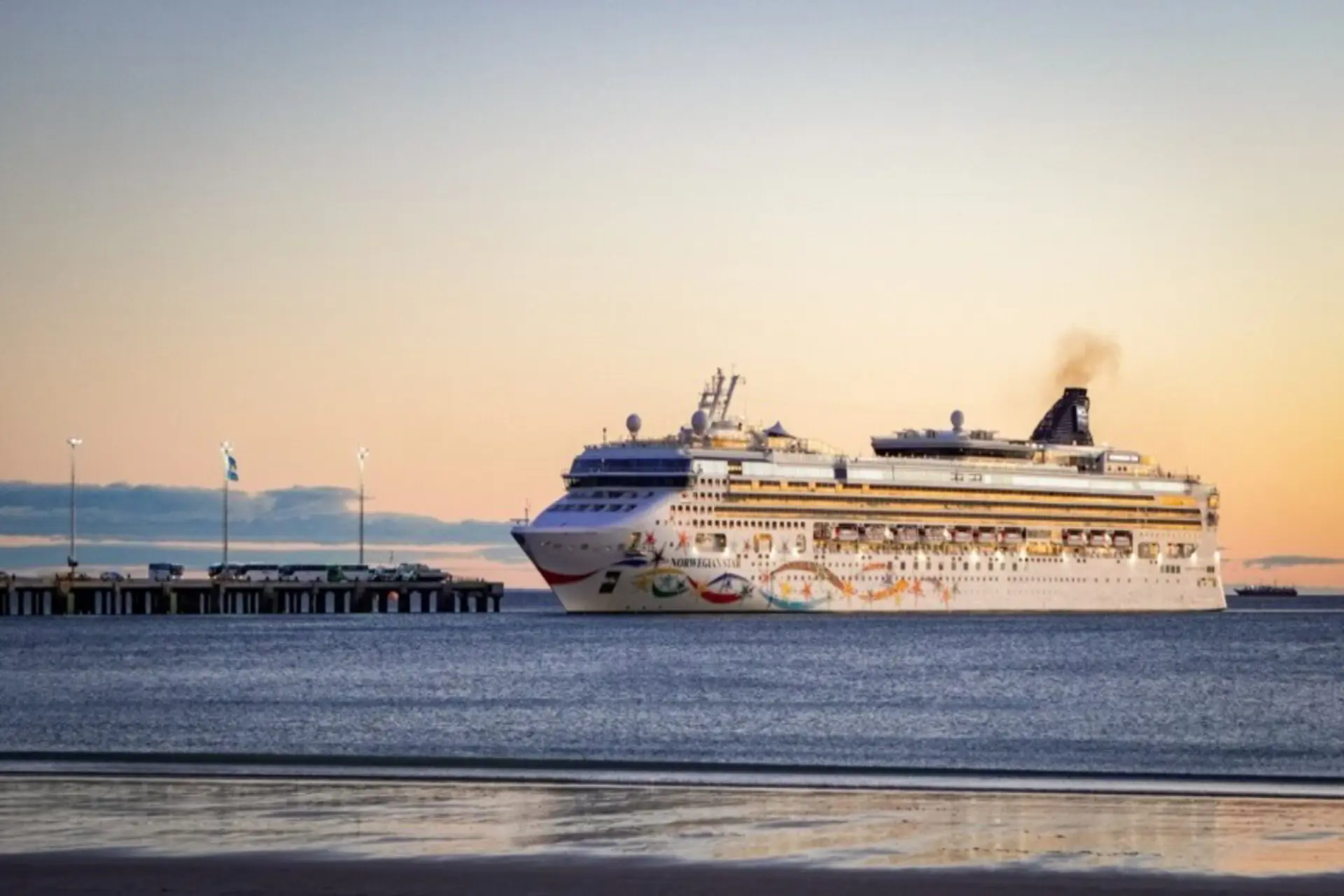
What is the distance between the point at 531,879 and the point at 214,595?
146m

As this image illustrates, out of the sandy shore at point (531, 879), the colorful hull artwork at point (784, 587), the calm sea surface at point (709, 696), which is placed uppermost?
the colorful hull artwork at point (784, 587)

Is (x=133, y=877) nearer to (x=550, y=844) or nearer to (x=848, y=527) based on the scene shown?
(x=550, y=844)

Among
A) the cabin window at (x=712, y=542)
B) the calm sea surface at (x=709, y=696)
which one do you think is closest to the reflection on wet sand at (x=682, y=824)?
the calm sea surface at (x=709, y=696)

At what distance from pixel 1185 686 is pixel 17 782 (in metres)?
47.9

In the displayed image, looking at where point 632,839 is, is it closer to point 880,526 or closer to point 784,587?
point 784,587

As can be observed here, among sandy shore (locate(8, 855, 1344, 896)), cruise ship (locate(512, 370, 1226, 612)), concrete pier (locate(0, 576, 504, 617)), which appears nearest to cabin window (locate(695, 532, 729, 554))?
cruise ship (locate(512, 370, 1226, 612))

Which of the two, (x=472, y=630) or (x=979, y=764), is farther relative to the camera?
(x=472, y=630)

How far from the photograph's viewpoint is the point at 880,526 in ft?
448

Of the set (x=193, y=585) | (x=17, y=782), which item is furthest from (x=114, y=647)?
(x=17, y=782)

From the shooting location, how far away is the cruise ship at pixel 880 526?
118562 millimetres

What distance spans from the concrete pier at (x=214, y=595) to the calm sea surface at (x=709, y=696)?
41.3m

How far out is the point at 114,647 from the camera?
99.9 meters

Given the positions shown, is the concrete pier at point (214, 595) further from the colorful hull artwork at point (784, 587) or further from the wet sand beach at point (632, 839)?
the wet sand beach at point (632, 839)

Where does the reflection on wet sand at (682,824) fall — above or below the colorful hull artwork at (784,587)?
below
